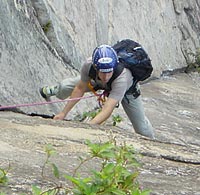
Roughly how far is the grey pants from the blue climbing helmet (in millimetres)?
822

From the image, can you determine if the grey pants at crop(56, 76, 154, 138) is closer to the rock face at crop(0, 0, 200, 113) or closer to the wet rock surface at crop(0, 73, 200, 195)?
the rock face at crop(0, 0, 200, 113)

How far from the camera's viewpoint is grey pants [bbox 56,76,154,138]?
7.35 meters

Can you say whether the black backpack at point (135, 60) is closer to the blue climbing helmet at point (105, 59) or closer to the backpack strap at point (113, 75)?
the backpack strap at point (113, 75)

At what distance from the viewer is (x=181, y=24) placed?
16.8m

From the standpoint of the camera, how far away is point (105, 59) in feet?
21.1

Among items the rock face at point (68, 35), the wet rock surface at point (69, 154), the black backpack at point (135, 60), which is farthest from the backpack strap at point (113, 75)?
the rock face at point (68, 35)

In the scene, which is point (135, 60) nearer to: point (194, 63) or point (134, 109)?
point (134, 109)

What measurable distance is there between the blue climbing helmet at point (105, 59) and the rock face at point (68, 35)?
1.26 m

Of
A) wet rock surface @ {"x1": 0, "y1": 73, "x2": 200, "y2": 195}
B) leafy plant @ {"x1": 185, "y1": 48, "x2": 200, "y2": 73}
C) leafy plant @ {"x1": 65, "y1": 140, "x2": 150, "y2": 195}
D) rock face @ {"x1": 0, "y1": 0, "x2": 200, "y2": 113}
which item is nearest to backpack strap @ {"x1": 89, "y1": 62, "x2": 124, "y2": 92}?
wet rock surface @ {"x1": 0, "y1": 73, "x2": 200, "y2": 195}

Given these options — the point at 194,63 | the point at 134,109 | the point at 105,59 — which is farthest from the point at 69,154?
the point at 194,63

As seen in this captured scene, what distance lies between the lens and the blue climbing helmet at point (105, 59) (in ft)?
21.0

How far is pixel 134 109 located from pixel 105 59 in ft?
3.78

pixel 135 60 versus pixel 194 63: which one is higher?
pixel 135 60

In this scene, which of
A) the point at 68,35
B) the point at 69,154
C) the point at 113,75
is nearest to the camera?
→ the point at 69,154
